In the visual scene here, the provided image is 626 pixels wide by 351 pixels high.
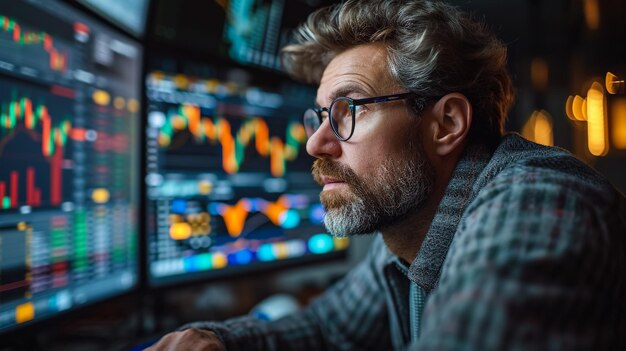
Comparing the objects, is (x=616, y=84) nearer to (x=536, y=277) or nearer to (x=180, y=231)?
Answer: (x=536, y=277)

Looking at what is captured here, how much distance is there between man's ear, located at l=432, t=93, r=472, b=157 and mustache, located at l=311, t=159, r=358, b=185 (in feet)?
0.51

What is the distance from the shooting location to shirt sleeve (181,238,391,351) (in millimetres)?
1049

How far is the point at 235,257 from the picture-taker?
1.35 meters

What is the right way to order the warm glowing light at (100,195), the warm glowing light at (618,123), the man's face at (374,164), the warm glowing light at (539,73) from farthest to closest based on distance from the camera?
the warm glowing light at (539,73), the warm glowing light at (618,123), the warm glowing light at (100,195), the man's face at (374,164)

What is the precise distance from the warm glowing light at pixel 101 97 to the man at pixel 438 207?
389mm

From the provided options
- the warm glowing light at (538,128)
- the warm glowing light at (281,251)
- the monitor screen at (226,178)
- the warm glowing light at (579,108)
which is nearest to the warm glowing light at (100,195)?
the monitor screen at (226,178)

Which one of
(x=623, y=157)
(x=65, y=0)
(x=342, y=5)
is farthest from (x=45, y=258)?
(x=623, y=157)

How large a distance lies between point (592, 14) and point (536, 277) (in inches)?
68.7

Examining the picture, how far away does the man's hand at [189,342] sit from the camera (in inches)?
33.7

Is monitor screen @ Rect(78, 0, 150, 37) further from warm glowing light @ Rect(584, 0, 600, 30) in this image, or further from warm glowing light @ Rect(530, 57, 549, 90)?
warm glowing light @ Rect(530, 57, 549, 90)

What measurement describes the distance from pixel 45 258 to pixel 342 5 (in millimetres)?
683

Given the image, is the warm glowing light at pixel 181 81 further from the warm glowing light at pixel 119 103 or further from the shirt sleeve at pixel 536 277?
the shirt sleeve at pixel 536 277

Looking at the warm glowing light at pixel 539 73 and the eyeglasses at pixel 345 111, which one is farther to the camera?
the warm glowing light at pixel 539 73

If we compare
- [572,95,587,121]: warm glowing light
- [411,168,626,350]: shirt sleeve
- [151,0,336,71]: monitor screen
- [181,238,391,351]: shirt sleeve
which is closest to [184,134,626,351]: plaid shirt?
[411,168,626,350]: shirt sleeve
